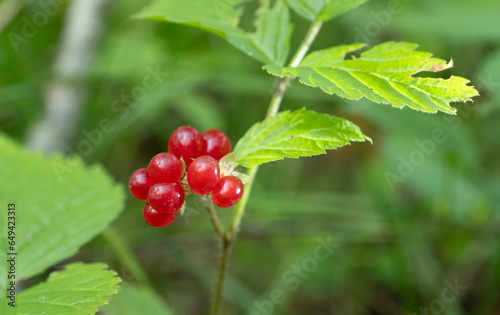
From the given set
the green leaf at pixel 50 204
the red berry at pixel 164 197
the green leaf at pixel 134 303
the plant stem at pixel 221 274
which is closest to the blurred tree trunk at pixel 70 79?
the green leaf at pixel 50 204

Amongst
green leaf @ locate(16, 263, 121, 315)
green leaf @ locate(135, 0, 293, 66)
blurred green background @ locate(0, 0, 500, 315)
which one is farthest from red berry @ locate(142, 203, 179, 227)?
blurred green background @ locate(0, 0, 500, 315)

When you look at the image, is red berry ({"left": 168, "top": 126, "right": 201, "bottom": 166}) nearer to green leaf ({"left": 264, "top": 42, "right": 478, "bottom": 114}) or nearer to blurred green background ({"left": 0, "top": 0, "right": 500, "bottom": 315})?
green leaf ({"left": 264, "top": 42, "right": 478, "bottom": 114})

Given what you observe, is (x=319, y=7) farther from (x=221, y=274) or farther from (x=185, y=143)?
(x=221, y=274)

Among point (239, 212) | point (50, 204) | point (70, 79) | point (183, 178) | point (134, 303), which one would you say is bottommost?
point (70, 79)

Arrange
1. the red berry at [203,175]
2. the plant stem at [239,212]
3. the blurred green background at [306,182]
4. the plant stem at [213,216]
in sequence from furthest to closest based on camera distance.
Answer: the blurred green background at [306,182] → the plant stem at [239,212] → the plant stem at [213,216] → the red berry at [203,175]

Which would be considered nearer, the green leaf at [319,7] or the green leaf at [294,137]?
the green leaf at [294,137]

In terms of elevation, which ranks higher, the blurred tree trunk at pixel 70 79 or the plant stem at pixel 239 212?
the plant stem at pixel 239 212

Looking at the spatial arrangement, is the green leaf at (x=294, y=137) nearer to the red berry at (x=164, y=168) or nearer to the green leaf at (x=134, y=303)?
the red berry at (x=164, y=168)

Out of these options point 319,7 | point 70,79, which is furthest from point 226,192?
point 70,79
